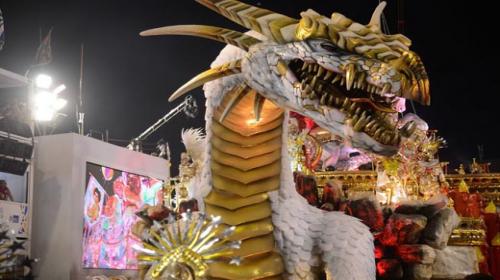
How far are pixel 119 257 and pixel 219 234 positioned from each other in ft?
16.0

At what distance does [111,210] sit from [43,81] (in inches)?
64.5

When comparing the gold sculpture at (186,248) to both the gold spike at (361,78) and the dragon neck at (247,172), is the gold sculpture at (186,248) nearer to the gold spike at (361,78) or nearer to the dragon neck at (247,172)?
the dragon neck at (247,172)

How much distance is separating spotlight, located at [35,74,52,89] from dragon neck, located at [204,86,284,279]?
4.42 metres

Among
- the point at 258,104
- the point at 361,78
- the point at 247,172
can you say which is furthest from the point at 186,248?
the point at 361,78

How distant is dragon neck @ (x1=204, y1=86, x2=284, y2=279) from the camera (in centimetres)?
231

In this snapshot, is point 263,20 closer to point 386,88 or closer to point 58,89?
point 386,88

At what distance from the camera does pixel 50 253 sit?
5.17 metres

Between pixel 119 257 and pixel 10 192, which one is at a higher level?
pixel 10 192

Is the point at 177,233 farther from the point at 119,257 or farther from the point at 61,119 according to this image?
the point at 61,119

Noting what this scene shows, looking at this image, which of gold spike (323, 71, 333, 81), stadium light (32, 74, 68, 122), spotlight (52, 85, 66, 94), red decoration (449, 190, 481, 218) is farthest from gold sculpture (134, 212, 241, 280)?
spotlight (52, 85, 66, 94)

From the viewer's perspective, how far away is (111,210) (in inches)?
255

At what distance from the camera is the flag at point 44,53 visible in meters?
6.68

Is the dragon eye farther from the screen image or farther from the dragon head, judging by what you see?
the screen image

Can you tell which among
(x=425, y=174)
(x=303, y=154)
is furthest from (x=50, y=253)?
(x=425, y=174)
